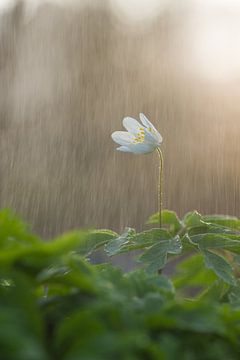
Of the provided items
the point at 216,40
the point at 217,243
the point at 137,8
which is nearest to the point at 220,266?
the point at 217,243

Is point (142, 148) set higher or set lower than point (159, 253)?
higher

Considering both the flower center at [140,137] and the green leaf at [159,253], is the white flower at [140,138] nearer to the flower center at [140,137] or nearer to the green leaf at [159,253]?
the flower center at [140,137]

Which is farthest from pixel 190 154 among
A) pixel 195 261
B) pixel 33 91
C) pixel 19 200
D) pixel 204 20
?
pixel 195 261

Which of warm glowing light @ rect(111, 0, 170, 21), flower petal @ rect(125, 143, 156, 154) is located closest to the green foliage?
flower petal @ rect(125, 143, 156, 154)

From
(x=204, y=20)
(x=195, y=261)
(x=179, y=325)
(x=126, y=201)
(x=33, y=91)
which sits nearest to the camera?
(x=179, y=325)

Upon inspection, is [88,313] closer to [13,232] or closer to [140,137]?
[13,232]

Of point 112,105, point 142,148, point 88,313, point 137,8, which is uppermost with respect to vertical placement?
point 137,8

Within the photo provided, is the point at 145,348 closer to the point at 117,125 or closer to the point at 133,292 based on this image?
the point at 133,292
